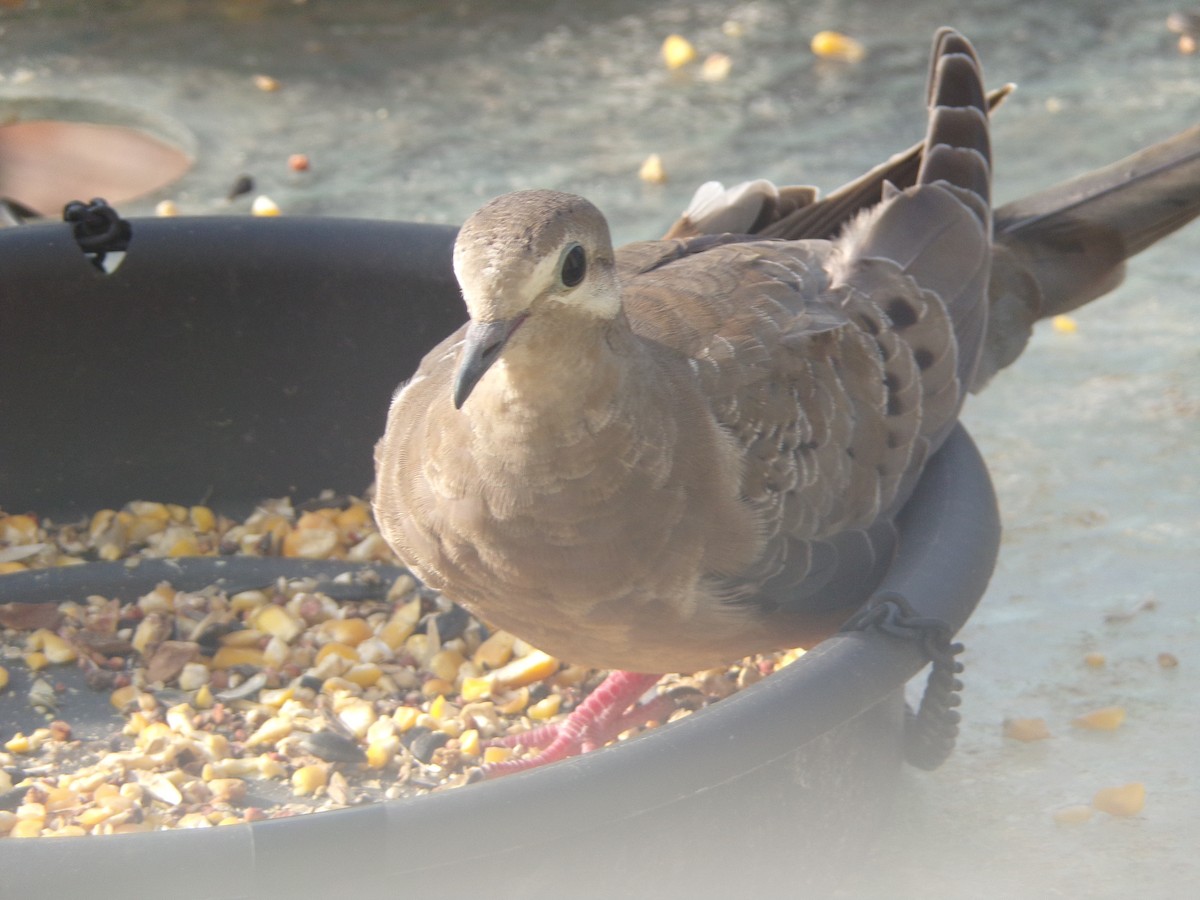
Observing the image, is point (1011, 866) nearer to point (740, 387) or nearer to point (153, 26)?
point (740, 387)

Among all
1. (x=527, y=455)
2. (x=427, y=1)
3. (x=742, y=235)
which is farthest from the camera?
(x=427, y=1)

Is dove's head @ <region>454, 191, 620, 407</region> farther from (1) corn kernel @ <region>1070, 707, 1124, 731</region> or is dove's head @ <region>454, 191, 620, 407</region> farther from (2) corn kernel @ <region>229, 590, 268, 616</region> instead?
(1) corn kernel @ <region>1070, 707, 1124, 731</region>

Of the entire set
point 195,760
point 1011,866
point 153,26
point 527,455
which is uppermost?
point 153,26

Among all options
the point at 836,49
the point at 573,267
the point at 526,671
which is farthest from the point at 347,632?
the point at 836,49

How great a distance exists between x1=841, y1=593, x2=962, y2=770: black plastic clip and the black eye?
0.58 meters

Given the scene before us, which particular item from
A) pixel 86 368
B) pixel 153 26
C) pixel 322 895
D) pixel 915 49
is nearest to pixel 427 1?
pixel 153 26

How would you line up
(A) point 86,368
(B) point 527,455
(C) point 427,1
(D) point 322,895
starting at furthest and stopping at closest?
1. (C) point 427,1
2. (A) point 86,368
3. (B) point 527,455
4. (D) point 322,895

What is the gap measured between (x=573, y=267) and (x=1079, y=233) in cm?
125

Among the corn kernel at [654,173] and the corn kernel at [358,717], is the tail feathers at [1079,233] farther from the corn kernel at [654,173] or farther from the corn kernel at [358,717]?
the corn kernel at [654,173]

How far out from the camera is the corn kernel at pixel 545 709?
8.77ft

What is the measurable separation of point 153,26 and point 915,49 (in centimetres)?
277

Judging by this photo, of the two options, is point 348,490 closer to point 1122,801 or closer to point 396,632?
point 396,632

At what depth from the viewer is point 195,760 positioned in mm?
2463

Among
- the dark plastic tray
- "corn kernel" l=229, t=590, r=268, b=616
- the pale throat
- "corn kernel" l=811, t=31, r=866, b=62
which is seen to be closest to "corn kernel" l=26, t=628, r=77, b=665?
the dark plastic tray
